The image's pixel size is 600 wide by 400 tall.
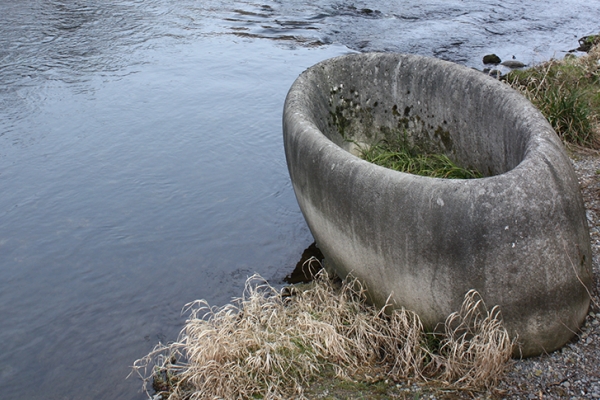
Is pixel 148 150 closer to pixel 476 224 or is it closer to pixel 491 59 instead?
pixel 476 224

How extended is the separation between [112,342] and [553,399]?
3.65 m

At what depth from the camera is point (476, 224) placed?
3896 mm

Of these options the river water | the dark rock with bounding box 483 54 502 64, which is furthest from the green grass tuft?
the river water

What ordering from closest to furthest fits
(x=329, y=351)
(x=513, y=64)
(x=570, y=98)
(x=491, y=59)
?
(x=329, y=351) → (x=570, y=98) → (x=513, y=64) → (x=491, y=59)

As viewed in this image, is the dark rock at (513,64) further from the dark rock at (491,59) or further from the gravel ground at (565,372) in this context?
the gravel ground at (565,372)

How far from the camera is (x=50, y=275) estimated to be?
6.30 meters

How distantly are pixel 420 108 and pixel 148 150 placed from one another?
163 inches

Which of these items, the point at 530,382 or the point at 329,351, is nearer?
the point at 530,382

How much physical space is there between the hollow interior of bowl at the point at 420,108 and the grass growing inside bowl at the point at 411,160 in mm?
61

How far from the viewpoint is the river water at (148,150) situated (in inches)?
224

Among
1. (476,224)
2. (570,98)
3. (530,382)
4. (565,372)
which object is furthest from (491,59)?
(530,382)

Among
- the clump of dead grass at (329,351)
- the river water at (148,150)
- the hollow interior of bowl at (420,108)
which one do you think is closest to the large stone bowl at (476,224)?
the hollow interior of bowl at (420,108)

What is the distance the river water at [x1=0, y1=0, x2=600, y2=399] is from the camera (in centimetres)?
570

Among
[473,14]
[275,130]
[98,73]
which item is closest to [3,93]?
[98,73]
